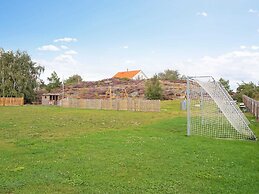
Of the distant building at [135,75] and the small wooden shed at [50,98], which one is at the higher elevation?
the distant building at [135,75]

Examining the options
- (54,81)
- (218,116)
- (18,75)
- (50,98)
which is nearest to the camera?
(218,116)

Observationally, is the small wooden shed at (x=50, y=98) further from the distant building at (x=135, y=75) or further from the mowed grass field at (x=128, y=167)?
the mowed grass field at (x=128, y=167)

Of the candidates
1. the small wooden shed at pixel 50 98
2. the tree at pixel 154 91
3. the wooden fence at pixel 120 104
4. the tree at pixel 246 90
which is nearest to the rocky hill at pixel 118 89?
the small wooden shed at pixel 50 98

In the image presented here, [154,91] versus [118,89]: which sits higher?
[118,89]

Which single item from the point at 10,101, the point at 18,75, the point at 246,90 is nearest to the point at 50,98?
the point at 18,75

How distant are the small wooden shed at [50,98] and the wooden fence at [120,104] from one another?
16.9m

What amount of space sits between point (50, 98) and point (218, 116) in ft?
191

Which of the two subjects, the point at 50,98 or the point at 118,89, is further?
the point at 118,89

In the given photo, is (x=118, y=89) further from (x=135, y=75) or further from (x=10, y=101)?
(x=135, y=75)

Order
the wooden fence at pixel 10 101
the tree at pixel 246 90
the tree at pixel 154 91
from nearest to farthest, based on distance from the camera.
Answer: the tree at pixel 246 90
the tree at pixel 154 91
the wooden fence at pixel 10 101

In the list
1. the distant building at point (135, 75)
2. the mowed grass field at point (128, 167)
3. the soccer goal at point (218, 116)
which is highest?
the distant building at point (135, 75)

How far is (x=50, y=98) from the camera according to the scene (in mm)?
68562

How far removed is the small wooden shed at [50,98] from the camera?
65.9 meters

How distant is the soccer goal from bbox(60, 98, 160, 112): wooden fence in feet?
62.8
